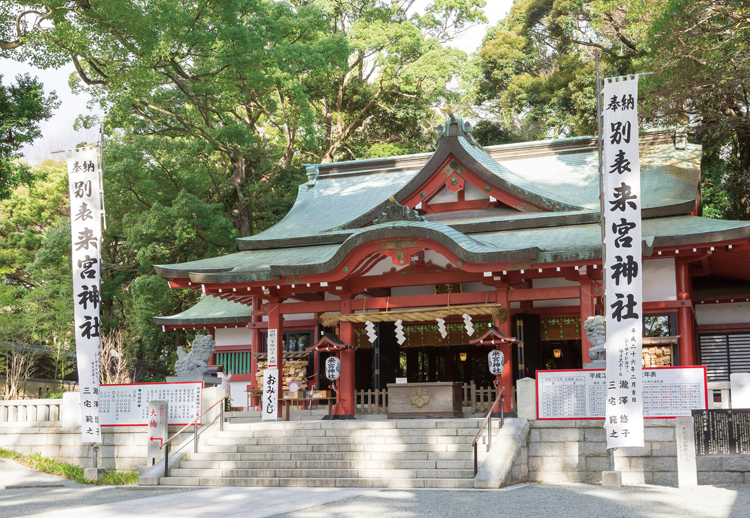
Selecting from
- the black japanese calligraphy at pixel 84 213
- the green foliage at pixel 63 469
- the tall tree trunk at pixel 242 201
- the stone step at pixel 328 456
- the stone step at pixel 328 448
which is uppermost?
the tall tree trunk at pixel 242 201

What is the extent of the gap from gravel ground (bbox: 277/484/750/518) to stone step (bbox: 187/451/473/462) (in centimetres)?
135

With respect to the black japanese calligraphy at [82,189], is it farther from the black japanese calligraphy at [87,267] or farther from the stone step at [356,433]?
the stone step at [356,433]

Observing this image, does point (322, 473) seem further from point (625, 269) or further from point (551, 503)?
point (625, 269)

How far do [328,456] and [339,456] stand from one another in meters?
0.20

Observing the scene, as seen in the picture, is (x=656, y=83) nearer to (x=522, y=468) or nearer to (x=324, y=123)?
(x=522, y=468)

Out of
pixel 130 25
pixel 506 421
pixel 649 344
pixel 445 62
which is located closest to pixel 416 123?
pixel 445 62

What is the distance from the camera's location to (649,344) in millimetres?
14375

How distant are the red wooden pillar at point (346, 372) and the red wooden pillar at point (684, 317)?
6631mm

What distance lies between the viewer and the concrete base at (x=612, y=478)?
1038 centimetres

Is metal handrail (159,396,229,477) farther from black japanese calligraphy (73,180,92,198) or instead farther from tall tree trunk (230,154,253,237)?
tall tree trunk (230,154,253,237)

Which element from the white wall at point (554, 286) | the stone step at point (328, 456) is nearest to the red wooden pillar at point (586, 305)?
the white wall at point (554, 286)

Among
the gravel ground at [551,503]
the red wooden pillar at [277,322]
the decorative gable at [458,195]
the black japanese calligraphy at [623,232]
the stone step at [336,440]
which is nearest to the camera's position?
the gravel ground at [551,503]

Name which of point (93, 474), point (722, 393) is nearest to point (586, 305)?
point (722, 393)

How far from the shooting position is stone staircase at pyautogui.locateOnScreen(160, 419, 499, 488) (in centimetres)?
1121
